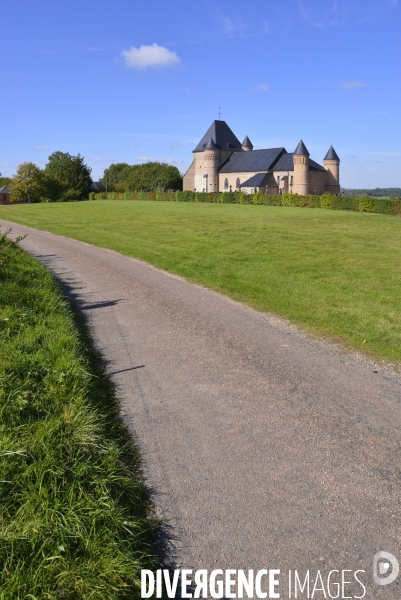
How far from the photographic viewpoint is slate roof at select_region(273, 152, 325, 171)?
84.3 metres

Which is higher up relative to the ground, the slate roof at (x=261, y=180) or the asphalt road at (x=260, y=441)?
the slate roof at (x=261, y=180)

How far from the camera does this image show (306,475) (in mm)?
4379

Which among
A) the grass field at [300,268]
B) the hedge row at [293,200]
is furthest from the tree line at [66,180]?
the grass field at [300,268]

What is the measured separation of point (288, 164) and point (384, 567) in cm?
8602

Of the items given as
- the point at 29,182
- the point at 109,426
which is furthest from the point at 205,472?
the point at 29,182

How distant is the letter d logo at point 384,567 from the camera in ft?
10.8

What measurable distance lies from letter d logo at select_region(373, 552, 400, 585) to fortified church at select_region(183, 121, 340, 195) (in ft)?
266

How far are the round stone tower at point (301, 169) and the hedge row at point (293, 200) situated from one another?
2004cm

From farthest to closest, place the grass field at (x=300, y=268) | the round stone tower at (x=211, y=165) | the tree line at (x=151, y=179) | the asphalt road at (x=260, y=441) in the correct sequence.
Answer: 1. the tree line at (x=151, y=179)
2. the round stone tower at (x=211, y=165)
3. the grass field at (x=300, y=268)
4. the asphalt road at (x=260, y=441)

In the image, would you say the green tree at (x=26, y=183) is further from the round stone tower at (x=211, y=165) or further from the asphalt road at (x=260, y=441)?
the asphalt road at (x=260, y=441)

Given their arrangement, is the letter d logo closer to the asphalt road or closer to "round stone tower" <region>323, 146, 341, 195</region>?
the asphalt road

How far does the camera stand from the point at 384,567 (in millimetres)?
3373

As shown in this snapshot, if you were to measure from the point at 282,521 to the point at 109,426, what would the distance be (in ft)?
6.68

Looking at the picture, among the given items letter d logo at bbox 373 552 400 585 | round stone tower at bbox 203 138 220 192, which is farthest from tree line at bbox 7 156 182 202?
letter d logo at bbox 373 552 400 585
